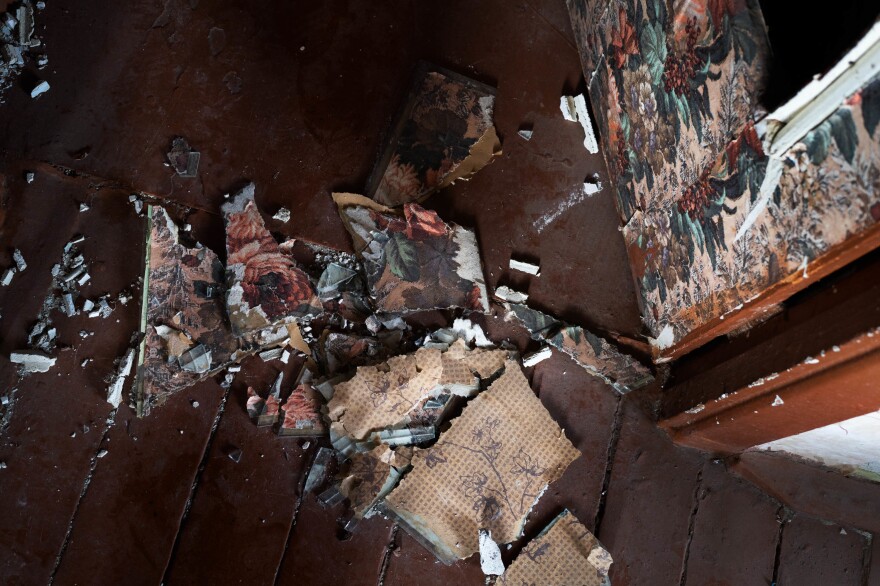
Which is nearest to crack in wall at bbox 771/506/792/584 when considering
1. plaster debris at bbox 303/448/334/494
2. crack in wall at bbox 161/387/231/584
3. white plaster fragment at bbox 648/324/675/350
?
white plaster fragment at bbox 648/324/675/350

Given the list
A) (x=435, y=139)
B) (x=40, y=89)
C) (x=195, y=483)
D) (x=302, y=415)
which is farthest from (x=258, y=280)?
(x=40, y=89)

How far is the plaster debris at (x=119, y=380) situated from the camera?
225 cm

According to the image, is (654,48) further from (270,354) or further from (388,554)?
(388,554)

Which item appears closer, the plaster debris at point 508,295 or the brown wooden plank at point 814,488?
the brown wooden plank at point 814,488

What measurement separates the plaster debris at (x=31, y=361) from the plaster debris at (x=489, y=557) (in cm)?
158

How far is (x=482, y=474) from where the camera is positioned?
7.29 feet

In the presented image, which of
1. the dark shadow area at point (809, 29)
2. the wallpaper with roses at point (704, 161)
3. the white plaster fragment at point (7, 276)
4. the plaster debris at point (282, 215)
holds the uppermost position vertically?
the dark shadow area at point (809, 29)

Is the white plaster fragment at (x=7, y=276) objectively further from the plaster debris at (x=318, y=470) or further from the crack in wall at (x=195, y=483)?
the plaster debris at (x=318, y=470)

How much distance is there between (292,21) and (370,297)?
117cm

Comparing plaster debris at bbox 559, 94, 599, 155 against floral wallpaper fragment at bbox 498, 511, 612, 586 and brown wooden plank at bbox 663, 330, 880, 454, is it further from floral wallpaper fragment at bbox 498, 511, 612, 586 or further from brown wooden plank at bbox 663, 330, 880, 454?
floral wallpaper fragment at bbox 498, 511, 612, 586

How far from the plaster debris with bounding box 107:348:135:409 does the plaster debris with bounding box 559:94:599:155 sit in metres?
1.82

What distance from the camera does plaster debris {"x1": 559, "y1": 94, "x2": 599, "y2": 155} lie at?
2.50m

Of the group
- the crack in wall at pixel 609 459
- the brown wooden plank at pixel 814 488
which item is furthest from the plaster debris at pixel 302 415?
the brown wooden plank at pixel 814 488

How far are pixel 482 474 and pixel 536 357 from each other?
0.44 meters
